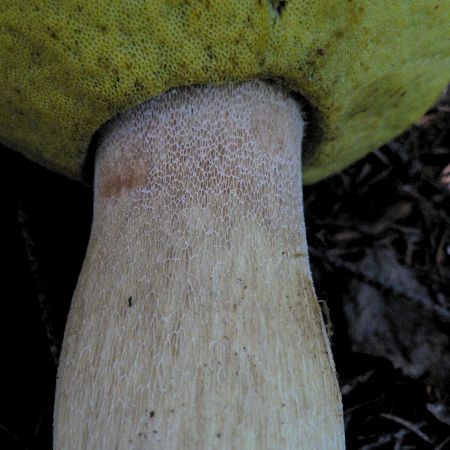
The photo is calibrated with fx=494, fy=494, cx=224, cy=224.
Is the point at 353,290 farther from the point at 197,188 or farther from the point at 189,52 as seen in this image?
the point at 189,52

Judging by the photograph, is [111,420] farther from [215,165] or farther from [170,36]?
[170,36]

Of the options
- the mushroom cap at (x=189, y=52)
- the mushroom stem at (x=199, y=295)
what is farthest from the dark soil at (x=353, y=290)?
the mushroom cap at (x=189, y=52)

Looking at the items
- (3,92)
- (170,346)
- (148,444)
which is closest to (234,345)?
(170,346)

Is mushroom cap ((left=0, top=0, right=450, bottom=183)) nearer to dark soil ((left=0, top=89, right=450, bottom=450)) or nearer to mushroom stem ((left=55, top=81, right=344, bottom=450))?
mushroom stem ((left=55, top=81, right=344, bottom=450))

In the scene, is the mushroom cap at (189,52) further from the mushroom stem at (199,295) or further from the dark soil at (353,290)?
the dark soil at (353,290)

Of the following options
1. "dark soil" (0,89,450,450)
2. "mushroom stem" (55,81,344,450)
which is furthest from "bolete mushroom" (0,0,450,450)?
"dark soil" (0,89,450,450)
